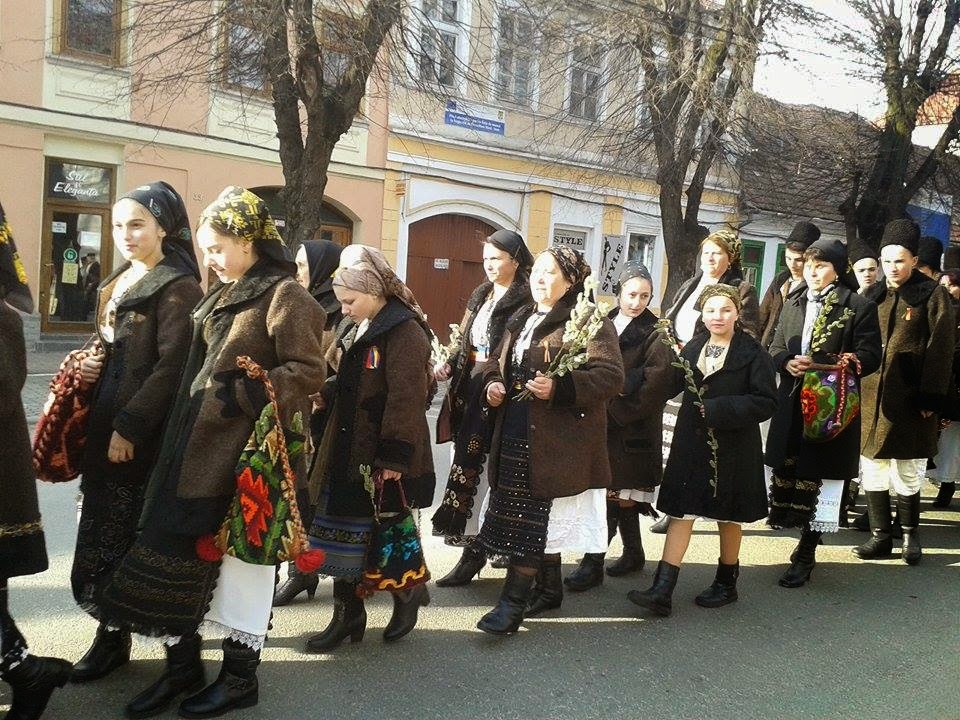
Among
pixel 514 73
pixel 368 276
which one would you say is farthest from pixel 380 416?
pixel 514 73

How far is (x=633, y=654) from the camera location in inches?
166

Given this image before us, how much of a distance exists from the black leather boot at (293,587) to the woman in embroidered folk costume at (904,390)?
12.3 feet

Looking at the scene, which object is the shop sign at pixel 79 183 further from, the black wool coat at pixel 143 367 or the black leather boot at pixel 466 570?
the black wool coat at pixel 143 367

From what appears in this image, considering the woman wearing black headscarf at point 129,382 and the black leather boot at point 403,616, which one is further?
the black leather boot at point 403,616

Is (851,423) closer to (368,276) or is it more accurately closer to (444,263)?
(368,276)

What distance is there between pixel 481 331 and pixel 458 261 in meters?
14.4

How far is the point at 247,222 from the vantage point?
11.0 ft

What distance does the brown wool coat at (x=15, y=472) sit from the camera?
2.95m

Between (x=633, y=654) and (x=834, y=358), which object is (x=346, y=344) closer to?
(x=633, y=654)

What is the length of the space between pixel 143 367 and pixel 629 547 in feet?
10.5

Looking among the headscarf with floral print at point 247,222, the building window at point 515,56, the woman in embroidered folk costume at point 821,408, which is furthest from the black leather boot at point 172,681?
the building window at point 515,56

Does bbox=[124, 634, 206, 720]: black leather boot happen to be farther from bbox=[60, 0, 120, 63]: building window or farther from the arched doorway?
the arched doorway

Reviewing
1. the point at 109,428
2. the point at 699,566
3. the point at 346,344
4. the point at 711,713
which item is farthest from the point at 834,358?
the point at 109,428

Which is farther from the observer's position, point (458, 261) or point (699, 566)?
point (458, 261)
